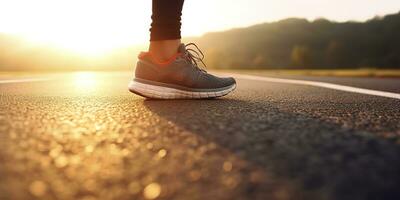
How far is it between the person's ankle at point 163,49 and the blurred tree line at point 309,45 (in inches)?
3964

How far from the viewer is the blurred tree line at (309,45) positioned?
11012 centimetres

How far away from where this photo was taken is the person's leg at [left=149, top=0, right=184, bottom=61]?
2.43 m

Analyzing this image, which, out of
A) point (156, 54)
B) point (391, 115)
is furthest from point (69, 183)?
point (156, 54)

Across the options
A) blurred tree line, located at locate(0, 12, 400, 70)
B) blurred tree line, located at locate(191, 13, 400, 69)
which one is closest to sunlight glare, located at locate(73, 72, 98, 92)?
blurred tree line, located at locate(0, 12, 400, 70)

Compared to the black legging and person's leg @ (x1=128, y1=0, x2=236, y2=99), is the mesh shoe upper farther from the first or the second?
the black legging

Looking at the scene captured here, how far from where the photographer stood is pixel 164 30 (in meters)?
2.43

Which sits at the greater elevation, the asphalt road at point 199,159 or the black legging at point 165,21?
the black legging at point 165,21

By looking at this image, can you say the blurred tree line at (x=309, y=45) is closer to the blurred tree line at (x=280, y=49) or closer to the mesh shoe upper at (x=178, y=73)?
Answer: the blurred tree line at (x=280, y=49)

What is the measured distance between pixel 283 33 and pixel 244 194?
5719 inches

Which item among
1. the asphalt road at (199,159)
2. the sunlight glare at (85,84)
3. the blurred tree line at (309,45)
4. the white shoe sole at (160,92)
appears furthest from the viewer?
the blurred tree line at (309,45)

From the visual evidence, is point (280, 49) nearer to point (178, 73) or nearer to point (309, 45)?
point (309, 45)

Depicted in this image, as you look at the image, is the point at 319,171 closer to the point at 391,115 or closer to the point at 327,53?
the point at 391,115

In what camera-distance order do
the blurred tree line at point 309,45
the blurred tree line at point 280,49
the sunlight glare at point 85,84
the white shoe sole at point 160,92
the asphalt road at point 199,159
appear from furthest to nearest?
the blurred tree line at point 309,45 → the blurred tree line at point 280,49 → the sunlight glare at point 85,84 → the white shoe sole at point 160,92 → the asphalt road at point 199,159

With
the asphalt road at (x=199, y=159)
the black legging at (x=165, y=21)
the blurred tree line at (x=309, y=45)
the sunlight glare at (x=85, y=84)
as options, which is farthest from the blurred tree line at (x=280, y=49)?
the asphalt road at (x=199, y=159)
